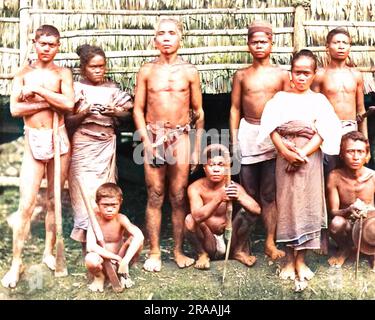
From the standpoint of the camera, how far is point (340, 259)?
21.3 feet

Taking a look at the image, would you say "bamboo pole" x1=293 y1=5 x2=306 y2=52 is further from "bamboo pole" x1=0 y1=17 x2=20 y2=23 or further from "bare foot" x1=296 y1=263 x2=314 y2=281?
"bamboo pole" x1=0 y1=17 x2=20 y2=23

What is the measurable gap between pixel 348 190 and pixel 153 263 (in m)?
1.39

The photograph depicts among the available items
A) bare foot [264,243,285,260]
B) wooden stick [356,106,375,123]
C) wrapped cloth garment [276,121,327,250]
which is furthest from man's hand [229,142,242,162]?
wooden stick [356,106,375,123]

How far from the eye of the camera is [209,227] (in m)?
6.45

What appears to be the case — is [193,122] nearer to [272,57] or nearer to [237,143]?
[237,143]

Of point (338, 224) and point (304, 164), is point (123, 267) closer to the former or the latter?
point (304, 164)

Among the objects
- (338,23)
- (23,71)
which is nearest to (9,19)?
(23,71)

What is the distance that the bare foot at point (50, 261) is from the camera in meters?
6.39

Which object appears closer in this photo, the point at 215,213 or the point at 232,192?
the point at 232,192

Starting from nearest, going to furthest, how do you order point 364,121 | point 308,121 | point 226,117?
point 308,121 < point 364,121 < point 226,117

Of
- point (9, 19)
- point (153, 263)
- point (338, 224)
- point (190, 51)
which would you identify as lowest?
point (153, 263)
